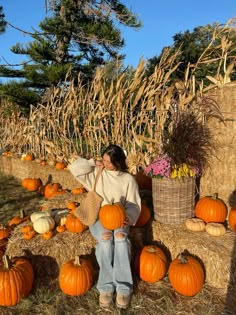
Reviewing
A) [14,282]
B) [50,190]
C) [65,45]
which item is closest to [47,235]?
[14,282]

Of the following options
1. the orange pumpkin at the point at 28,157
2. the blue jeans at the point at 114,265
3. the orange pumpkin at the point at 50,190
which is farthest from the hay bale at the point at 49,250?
the orange pumpkin at the point at 28,157

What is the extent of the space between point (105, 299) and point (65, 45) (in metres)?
10.4

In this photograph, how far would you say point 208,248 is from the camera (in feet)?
9.04

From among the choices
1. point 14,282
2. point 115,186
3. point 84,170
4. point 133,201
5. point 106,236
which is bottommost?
point 14,282

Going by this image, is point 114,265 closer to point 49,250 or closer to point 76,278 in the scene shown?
point 76,278

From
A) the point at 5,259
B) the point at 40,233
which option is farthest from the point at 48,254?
the point at 5,259

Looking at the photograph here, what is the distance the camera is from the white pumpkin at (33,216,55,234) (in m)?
3.06

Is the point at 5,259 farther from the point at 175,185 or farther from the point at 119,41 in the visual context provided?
the point at 119,41

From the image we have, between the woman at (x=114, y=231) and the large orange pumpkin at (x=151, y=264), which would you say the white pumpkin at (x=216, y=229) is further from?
the woman at (x=114, y=231)

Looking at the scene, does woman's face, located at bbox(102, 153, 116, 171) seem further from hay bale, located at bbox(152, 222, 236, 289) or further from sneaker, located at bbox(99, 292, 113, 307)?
sneaker, located at bbox(99, 292, 113, 307)

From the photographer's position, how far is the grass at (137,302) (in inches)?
97.4

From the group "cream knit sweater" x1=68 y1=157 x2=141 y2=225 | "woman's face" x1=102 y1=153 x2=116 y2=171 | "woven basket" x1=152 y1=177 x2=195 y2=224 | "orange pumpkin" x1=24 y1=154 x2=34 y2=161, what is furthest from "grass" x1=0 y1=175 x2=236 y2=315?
"orange pumpkin" x1=24 y1=154 x2=34 y2=161

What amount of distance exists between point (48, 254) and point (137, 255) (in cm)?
83

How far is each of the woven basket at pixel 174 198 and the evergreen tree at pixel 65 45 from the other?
7.64 m
